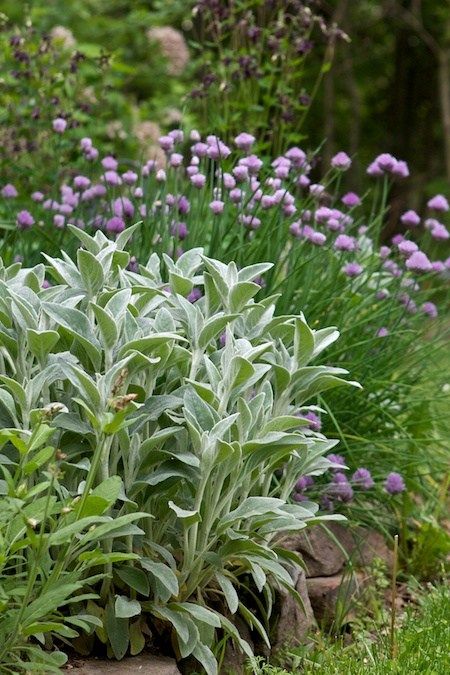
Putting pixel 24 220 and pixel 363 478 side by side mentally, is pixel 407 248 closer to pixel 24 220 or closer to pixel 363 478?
pixel 363 478

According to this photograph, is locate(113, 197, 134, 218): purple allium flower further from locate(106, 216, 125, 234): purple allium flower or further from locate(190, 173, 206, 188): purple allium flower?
locate(190, 173, 206, 188): purple allium flower

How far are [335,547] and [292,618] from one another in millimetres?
635

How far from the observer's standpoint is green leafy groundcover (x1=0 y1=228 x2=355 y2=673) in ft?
8.34

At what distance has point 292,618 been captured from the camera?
3.16 metres

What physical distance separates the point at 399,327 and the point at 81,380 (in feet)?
6.96

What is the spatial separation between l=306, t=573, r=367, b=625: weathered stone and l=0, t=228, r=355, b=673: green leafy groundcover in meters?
0.48

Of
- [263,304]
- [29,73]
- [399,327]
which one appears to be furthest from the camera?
[29,73]

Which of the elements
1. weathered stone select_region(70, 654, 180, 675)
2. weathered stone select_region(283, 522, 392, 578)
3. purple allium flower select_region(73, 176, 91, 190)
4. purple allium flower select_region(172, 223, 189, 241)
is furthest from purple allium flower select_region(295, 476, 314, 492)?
purple allium flower select_region(73, 176, 91, 190)

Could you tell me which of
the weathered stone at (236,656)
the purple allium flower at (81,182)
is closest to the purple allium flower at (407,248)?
the purple allium flower at (81,182)

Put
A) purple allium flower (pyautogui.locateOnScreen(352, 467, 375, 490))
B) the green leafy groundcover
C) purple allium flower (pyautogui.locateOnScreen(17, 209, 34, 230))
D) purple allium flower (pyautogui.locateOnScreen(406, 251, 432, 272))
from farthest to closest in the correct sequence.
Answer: purple allium flower (pyautogui.locateOnScreen(17, 209, 34, 230)) → purple allium flower (pyautogui.locateOnScreen(406, 251, 432, 272)) → purple allium flower (pyautogui.locateOnScreen(352, 467, 375, 490)) → the green leafy groundcover

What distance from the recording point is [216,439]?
2.58 metres

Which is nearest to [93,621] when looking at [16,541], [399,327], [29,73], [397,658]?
[16,541]

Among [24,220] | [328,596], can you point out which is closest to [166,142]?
[24,220]

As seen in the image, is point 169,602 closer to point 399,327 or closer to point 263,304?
point 263,304
